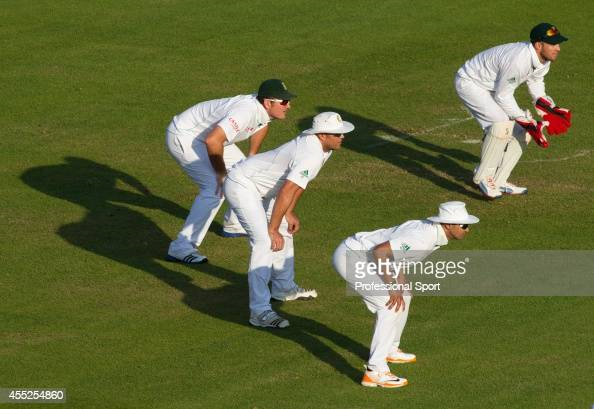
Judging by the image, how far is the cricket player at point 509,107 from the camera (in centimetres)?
1644

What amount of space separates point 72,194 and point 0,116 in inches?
146

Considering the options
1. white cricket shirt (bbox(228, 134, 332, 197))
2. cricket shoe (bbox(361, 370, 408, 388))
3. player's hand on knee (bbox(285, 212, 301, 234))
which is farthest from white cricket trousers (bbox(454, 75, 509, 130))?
cricket shoe (bbox(361, 370, 408, 388))

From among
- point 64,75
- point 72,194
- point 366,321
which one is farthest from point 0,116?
point 366,321

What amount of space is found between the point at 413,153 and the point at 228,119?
5171mm

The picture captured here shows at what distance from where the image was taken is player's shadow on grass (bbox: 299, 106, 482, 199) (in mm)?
17500

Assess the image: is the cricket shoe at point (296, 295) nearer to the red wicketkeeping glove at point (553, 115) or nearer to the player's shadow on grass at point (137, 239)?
the player's shadow on grass at point (137, 239)

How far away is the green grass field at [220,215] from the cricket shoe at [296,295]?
178 millimetres

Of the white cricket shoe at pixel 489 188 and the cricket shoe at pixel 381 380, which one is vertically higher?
the white cricket shoe at pixel 489 188

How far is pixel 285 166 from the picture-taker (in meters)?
12.7

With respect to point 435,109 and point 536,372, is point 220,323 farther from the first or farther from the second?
point 435,109

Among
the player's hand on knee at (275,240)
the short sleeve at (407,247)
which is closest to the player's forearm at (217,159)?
the player's hand on knee at (275,240)

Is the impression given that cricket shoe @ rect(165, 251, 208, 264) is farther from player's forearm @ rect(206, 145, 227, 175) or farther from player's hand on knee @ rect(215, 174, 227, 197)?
player's forearm @ rect(206, 145, 227, 175)

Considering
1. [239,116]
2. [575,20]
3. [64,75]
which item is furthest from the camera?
[575,20]

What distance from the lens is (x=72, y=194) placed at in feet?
55.6
